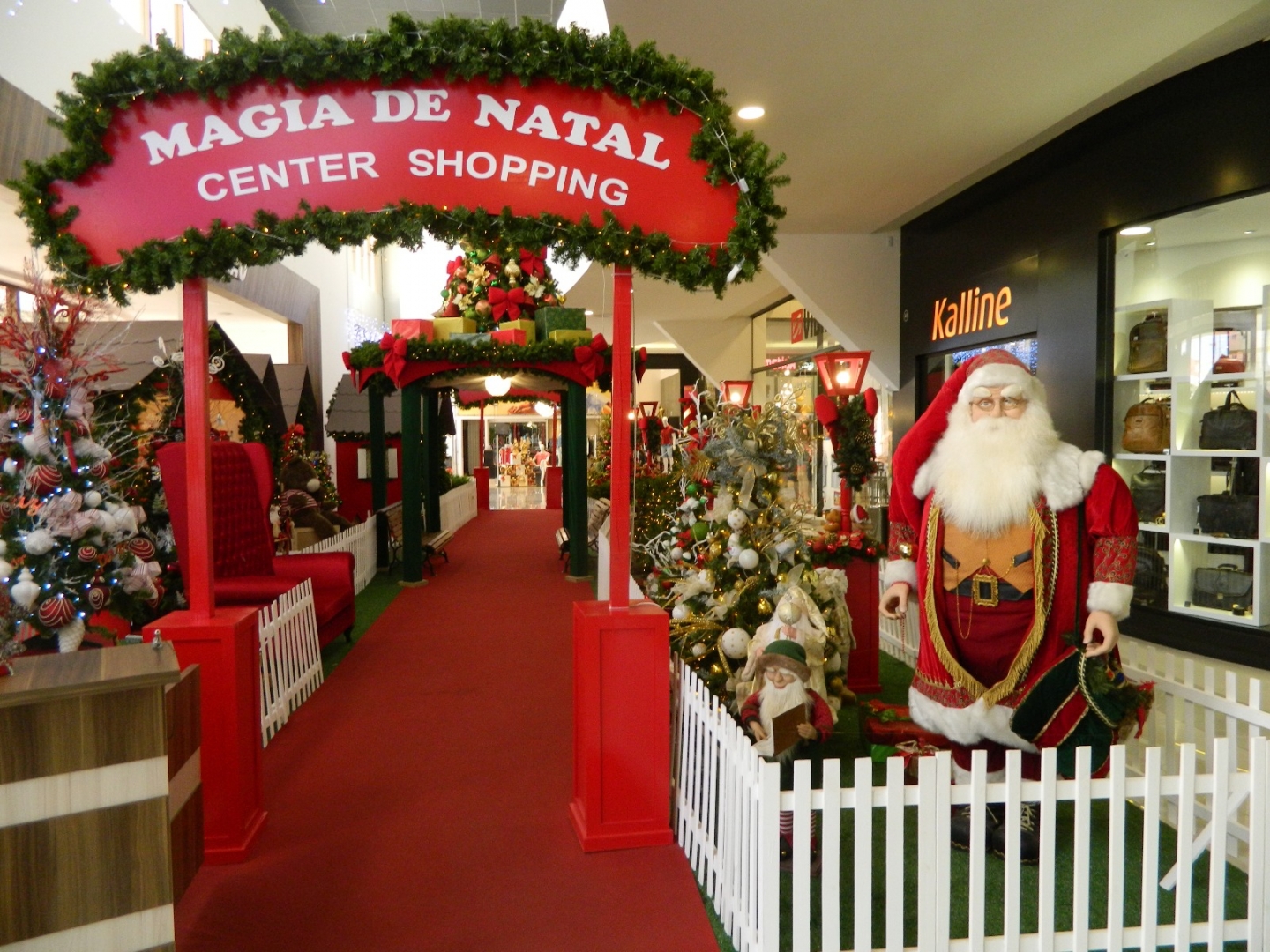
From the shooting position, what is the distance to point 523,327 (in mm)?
8984

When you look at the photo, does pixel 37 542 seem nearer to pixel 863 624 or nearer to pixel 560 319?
pixel 863 624

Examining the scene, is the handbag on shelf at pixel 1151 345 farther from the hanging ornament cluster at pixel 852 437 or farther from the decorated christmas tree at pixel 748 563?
the decorated christmas tree at pixel 748 563

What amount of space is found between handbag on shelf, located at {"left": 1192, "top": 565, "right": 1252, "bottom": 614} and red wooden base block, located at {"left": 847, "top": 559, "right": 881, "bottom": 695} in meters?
2.84

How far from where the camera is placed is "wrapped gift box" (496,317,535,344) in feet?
29.1

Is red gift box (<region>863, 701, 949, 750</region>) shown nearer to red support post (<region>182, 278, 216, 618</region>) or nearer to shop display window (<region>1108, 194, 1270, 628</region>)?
red support post (<region>182, 278, 216, 618</region>)

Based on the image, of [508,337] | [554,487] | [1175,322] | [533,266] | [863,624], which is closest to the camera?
[863,624]

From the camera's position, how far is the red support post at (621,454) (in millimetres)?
3100

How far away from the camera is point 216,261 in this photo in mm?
2764

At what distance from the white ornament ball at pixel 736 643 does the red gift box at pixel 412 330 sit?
5.78 m

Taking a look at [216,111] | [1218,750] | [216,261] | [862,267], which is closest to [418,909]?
[216,261]

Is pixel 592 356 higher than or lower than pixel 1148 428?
higher

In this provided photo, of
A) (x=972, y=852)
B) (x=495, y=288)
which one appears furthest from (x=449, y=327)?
(x=972, y=852)

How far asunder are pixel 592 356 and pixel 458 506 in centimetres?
618

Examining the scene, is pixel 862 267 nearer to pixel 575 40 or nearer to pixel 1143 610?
pixel 1143 610
